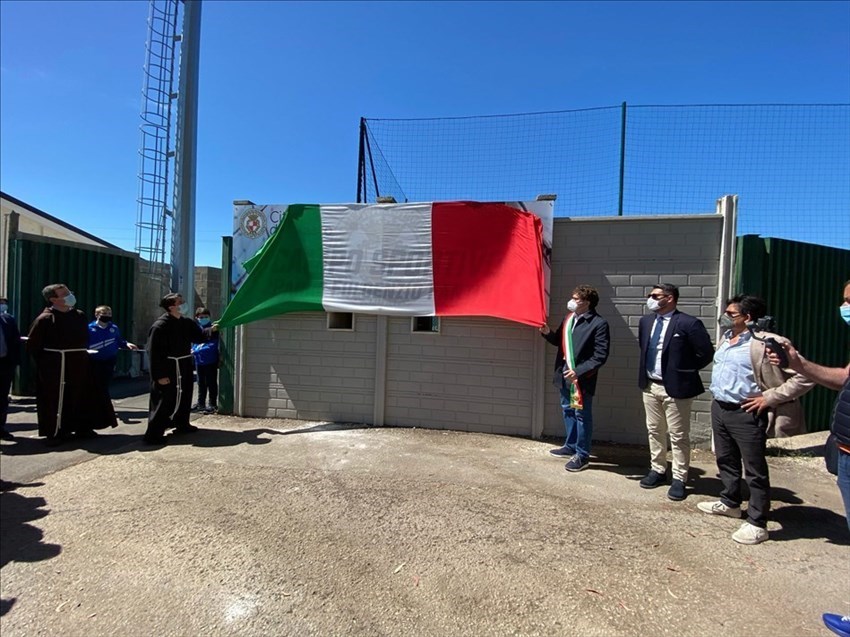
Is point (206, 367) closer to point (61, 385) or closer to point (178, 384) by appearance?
point (178, 384)

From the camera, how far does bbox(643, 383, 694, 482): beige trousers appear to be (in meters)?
4.29

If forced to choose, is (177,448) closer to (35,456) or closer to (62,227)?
(35,456)

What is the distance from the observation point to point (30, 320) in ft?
28.7

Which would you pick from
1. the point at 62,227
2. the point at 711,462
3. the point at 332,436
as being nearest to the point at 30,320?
the point at 332,436

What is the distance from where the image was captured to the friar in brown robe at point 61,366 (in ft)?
18.8

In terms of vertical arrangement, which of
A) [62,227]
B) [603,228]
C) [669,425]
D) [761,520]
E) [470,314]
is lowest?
[761,520]

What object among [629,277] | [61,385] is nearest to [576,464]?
[629,277]

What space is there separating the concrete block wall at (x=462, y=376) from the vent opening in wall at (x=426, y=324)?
0.17 ft

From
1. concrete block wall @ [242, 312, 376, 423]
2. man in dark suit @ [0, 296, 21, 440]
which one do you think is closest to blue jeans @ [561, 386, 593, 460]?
concrete block wall @ [242, 312, 376, 423]

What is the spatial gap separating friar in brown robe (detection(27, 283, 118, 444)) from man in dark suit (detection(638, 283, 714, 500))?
638cm

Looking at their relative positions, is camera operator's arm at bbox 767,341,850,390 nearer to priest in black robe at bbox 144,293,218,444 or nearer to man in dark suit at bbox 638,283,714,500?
man in dark suit at bbox 638,283,714,500

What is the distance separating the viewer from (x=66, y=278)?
948cm

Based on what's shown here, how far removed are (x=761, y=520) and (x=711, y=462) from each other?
190 cm

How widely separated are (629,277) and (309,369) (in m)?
4.35
